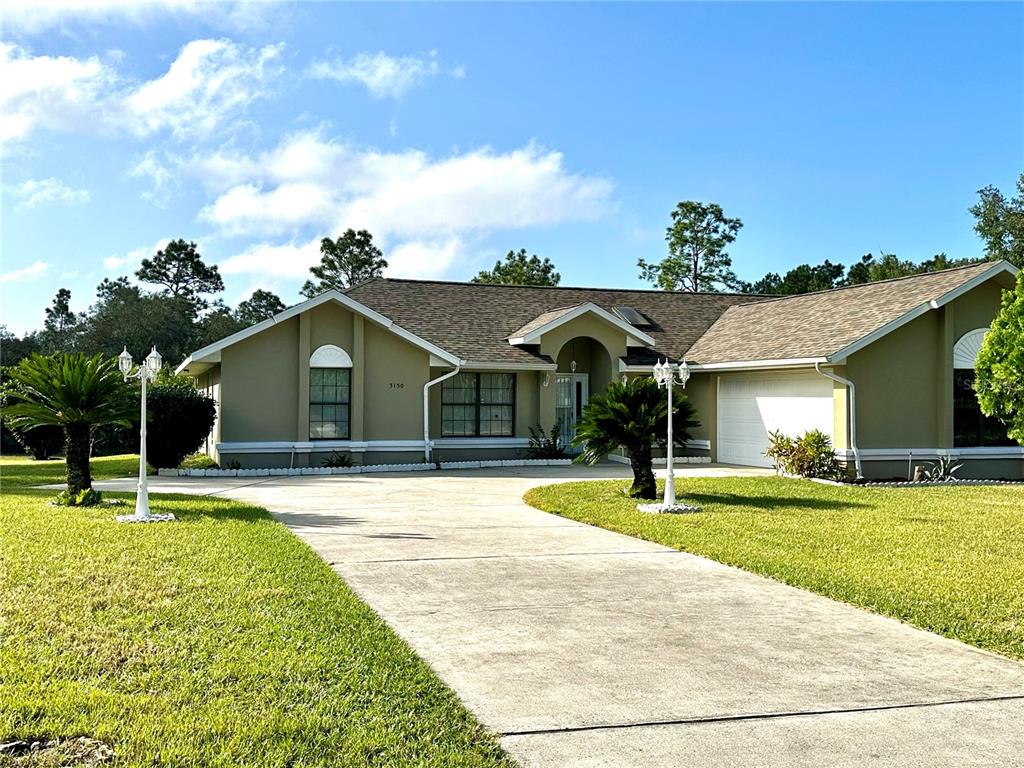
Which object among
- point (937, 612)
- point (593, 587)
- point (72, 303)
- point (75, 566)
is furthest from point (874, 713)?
point (72, 303)

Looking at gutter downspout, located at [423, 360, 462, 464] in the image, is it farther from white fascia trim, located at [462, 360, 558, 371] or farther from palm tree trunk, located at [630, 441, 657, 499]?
palm tree trunk, located at [630, 441, 657, 499]

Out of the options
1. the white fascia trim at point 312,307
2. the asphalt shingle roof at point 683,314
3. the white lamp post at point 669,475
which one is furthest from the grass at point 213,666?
the asphalt shingle roof at point 683,314

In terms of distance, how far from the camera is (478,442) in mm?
24016

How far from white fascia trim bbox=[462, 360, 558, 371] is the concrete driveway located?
1220 centimetres

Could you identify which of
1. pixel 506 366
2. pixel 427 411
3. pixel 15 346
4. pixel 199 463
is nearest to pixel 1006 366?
pixel 506 366

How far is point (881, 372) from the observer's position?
66.5 ft

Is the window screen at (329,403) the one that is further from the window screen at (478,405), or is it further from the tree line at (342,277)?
the tree line at (342,277)

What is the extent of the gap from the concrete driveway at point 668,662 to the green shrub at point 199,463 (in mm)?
11568

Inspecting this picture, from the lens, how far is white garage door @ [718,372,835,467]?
20.7 metres

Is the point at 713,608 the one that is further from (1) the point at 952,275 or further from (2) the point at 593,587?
(1) the point at 952,275

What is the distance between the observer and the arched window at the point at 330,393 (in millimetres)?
22203

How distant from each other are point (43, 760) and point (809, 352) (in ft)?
61.0

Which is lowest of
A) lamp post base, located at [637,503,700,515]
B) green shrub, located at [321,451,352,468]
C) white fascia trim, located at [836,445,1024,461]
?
lamp post base, located at [637,503,700,515]

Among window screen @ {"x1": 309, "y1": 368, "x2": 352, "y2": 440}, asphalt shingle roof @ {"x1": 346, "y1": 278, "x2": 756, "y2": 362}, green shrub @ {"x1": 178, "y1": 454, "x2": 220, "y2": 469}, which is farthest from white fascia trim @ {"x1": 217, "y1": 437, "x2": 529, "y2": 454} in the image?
asphalt shingle roof @ {"x1": 346, "y1": 278, "x2": 756, "y2": 362}
